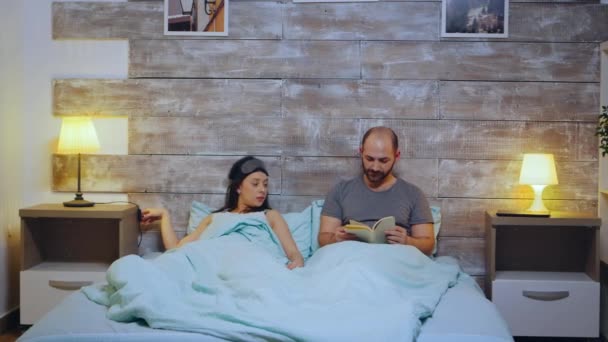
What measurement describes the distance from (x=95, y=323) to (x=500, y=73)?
2177 millimetres

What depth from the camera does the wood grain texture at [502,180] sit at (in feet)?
10.4

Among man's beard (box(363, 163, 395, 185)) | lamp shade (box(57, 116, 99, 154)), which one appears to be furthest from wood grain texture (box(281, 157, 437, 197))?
lamp shade (box(57, 116, 99, 154))

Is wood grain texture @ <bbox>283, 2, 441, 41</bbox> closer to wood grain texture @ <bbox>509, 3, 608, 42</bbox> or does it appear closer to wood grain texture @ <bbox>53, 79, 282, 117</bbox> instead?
wood grain texture @ <bbox>53, 79, 282, 117</bbox>

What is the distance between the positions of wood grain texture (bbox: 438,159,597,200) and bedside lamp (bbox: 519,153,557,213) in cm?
16

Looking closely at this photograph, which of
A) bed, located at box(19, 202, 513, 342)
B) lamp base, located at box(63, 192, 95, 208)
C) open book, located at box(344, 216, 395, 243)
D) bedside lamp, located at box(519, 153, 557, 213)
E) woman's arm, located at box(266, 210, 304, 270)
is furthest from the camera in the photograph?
lamp base, located at box(63, 192, 95, 208)

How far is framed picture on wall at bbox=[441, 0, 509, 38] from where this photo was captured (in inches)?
123

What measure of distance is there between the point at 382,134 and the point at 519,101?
751 mm

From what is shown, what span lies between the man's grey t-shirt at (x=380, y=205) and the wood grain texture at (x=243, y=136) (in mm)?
294

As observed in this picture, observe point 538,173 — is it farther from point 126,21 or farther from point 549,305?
point 126,21

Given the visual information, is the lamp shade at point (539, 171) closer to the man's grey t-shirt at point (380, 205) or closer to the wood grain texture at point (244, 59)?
the man's grey t-shirt at point (380, 205)

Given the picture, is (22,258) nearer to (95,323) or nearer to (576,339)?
(95,323)

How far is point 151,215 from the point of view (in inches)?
126

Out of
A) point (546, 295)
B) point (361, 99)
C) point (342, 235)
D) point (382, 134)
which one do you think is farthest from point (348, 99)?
point (546, 295)

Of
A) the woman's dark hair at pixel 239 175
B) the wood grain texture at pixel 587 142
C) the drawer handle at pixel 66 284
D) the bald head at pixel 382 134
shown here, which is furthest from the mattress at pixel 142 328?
the wood grain texture at pixel 587 142
